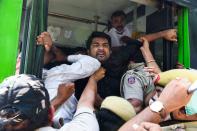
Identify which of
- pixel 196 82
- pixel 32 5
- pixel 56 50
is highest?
pixel 32 5

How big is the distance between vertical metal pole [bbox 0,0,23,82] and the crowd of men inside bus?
15cm

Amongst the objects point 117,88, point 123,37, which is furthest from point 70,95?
point 123,37

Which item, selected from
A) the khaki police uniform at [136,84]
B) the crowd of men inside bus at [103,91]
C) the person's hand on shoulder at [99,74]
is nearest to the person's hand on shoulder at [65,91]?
the crowd of men inside bus at [103,91]

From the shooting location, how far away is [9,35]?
6.76 feet

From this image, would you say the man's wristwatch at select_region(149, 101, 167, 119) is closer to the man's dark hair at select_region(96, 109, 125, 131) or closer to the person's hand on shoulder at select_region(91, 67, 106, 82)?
the man's dark hair at select_region(96, 109, 125, 131)

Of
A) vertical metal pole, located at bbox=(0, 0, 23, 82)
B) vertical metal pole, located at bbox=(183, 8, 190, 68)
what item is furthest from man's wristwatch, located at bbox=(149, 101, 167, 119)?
vertical metal pole, located at bbox=(183, 8, 190, 68)

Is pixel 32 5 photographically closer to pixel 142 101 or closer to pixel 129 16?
pixel 142 101

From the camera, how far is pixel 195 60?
8.58ft

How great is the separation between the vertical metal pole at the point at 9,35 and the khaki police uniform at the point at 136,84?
0.94 metres

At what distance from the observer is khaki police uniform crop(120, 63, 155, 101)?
8.62ft

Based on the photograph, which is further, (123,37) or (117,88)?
(123,37)

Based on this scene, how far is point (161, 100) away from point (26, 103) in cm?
64

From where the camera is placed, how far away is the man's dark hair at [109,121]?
189 centimetres

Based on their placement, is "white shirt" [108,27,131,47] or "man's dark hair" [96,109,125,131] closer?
"man's dark hair" [96,109,125,131]
